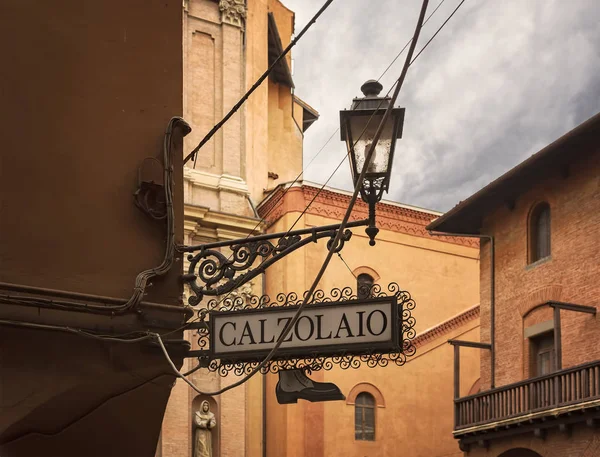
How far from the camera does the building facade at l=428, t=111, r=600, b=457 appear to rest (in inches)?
872

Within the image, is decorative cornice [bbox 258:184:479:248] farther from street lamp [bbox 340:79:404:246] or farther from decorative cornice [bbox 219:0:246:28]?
street lamp [bbox 340:79:404:246]

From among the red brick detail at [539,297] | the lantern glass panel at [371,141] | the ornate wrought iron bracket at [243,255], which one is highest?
the red brick detail at [539,297]

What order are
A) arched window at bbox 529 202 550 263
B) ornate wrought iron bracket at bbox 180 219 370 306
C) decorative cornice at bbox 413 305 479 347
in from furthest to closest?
decorative cornice at bbox 413 305 479 347, arched window at bbox 529 202 550 263, ornate wrought iron bracket at bbox 180 219 370 306

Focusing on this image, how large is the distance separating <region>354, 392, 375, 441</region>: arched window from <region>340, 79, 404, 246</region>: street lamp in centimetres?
2172

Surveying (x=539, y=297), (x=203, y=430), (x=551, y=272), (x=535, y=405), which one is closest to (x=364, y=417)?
(x=203, y=430)

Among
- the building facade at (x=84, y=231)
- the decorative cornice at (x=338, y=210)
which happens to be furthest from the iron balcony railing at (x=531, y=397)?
the building facade at (x=84, y=231)

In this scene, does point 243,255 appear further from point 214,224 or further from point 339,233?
point 214,224

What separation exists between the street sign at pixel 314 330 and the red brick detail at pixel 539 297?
16.8 m

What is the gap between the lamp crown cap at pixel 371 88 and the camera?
341 inches

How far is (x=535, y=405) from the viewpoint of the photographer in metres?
23.0

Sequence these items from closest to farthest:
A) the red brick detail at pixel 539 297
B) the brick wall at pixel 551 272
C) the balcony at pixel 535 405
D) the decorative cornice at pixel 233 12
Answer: the balcony at pixel 535 405
the brick wall at pixel 551 272
the red brick detail at pixel 539 297
the decorative cornice at pixel 233 12

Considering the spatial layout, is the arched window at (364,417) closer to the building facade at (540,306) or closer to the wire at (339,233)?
the building facade at (540,306)

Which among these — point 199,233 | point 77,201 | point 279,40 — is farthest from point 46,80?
point 279,40

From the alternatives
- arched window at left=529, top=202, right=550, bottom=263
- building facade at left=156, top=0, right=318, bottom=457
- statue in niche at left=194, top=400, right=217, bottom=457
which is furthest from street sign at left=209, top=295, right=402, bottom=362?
statue in niche at left=194, top=400, right=217, bottom=457
